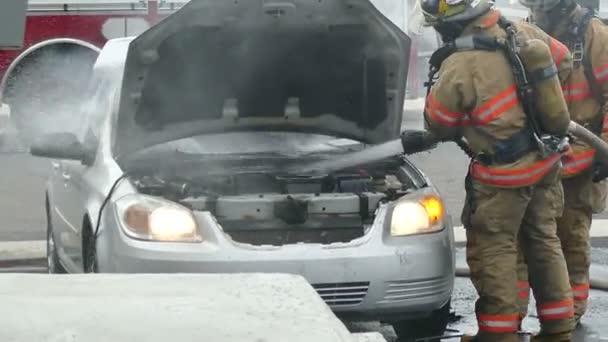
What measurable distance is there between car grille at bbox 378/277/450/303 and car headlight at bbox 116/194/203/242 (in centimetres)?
90

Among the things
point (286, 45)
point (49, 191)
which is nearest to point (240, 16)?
point (286, 45)

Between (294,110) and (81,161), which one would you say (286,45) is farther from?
(81,161)

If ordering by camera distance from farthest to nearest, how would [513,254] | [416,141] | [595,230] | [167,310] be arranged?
1. [595,230]
2. [416,141]
3. [513,254]
4. [167,310]

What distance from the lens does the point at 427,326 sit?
6152 millimetres

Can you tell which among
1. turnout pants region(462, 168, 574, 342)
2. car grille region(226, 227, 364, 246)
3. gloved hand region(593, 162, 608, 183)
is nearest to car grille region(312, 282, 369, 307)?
car grille region(226, 227, 364, 246)

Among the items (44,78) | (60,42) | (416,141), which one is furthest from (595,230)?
(60,42)

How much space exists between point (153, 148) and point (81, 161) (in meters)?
0.38

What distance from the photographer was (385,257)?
5531 mm

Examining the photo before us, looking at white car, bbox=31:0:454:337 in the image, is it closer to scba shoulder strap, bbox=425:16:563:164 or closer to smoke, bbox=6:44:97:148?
scba shoulder strap, bbox=425:16:563:164

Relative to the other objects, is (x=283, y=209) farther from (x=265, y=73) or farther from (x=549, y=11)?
(x=549, y=11)

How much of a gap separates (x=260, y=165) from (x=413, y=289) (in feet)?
3.86

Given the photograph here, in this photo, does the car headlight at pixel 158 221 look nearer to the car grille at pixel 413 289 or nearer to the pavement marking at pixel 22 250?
the car grille at pixel 413 289

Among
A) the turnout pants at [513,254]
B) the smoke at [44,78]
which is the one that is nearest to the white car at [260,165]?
the turnout pants at [513,254]

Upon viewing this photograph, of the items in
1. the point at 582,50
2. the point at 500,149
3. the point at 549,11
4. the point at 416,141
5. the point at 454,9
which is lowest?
the point at 416,141
